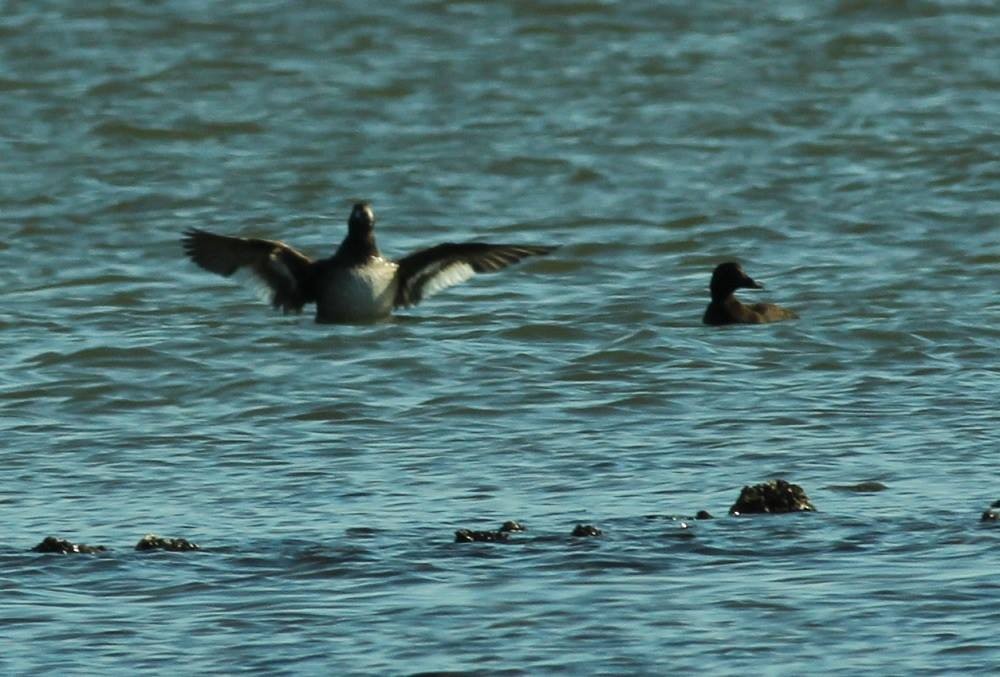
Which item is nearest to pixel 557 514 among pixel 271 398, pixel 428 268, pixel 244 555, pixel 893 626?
pixel 244 555

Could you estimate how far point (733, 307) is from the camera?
527 inches

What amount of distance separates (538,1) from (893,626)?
19067 millimetres

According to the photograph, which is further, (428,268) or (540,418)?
(428,268)

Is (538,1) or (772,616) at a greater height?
(538,1)

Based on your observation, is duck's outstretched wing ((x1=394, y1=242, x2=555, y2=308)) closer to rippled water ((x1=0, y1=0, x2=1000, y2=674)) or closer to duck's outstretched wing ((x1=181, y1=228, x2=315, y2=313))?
rippled water ((x1=0, y1=0, x2=1000, y2=674))

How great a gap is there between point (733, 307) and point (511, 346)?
4.58 feet

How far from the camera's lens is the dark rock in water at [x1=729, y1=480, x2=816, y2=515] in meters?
8.30

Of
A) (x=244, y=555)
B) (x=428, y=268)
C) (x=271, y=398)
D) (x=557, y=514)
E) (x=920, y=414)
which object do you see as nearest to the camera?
(x=244, y=555)

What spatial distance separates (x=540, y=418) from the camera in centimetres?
1079

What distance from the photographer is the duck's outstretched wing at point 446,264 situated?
499 inches

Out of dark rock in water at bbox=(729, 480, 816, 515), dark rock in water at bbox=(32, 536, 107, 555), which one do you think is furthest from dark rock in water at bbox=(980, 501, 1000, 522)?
dark rock in water at bbox=(32, 536, 107, 555)

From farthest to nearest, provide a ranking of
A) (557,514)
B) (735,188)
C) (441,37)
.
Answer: (441,37), (735,188), (557,514)

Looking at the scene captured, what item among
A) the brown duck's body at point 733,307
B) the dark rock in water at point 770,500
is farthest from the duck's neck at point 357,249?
the dark rock in water at point 770,500

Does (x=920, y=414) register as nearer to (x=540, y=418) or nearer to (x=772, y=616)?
(x=540, y=418)
